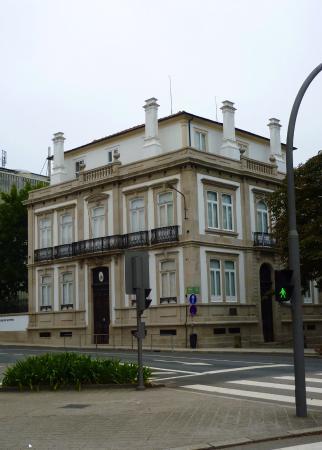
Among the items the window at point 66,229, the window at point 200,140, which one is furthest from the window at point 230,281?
the window at point 66,229

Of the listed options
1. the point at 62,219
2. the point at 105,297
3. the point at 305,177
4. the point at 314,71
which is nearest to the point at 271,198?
the point at 305,177

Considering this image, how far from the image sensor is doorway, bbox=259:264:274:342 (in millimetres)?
40094

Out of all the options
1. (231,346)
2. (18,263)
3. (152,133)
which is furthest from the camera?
(18,263)

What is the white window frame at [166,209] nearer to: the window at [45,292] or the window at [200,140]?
the window at [200,140]

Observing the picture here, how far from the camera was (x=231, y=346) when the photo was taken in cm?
3653

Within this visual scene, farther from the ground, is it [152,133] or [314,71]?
[152,133]

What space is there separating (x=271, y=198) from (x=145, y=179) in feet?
28.0

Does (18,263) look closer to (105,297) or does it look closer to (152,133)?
(105,297)

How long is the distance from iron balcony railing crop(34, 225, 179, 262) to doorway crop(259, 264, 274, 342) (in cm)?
720

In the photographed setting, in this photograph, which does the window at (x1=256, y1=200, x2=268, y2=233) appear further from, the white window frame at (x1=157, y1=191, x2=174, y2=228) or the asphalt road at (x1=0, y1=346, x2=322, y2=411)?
the asphalt road at (x1=0, y1=346, x2=322, y2=411)

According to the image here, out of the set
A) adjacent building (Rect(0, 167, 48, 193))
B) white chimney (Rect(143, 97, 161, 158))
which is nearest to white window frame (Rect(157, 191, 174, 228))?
white chimney (Rect(143, 97, 161, 158))

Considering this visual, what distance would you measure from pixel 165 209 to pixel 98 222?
579 cm

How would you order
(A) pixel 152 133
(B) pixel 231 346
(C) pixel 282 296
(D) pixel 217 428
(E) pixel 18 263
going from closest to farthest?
1. (D) pixel 217 428
2. (C) pixel 282 296
3. (B) pixel 231 346
4. (A) pixel 152 133
5. (E) pixel 18 263

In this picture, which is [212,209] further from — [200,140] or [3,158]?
[3,158]
